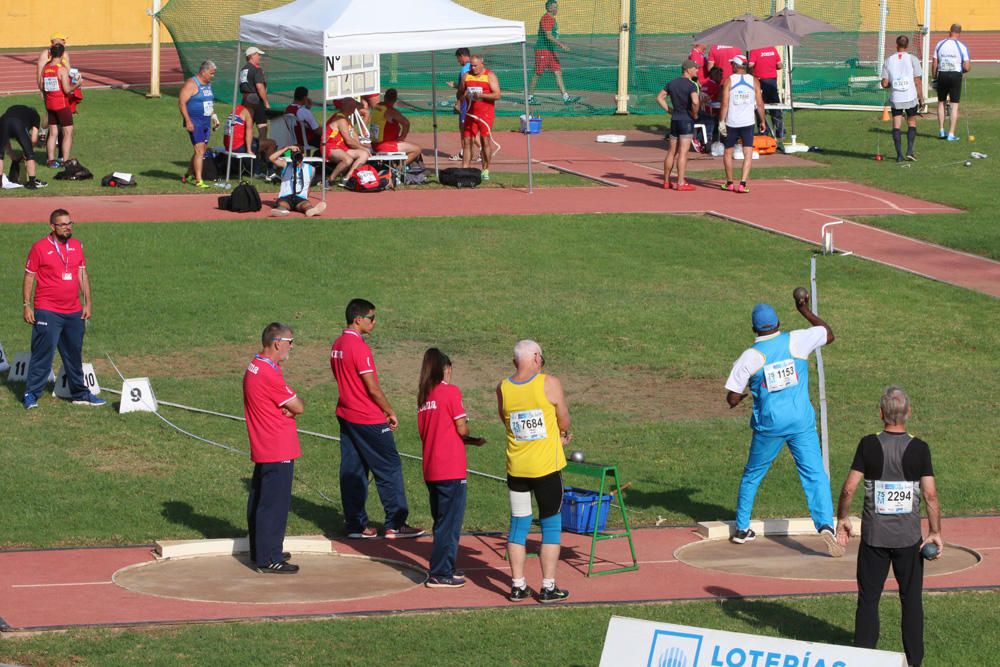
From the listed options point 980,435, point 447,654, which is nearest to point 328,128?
point 980,435

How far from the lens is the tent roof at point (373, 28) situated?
24609 mm

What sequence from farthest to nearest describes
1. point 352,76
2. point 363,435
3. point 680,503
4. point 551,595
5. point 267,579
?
1. point 352,76
2. point 680,503
3. point 363,435
4. point 267,579
5. point 551,595

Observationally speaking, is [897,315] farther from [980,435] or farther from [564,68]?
[564,68]

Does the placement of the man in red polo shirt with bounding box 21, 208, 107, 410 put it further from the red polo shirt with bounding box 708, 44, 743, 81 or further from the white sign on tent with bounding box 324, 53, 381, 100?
the red polo shirt with bounding box 708, 44, 743, 81

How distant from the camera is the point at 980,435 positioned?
53.2 ft

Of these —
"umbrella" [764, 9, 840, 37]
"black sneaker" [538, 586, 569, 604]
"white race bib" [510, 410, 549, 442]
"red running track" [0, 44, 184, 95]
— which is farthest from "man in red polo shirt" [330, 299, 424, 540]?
"red running track" [0, 44, 184, 95]

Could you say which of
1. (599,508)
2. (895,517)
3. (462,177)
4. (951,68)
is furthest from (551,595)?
(951,68)

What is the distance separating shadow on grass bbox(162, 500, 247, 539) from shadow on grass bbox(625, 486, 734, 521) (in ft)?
11.0

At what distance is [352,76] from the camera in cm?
2636

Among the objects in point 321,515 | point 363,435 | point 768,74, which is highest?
point 768,74

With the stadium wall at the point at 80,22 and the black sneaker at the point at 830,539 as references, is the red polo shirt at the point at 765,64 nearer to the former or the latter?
the stadium wall at the point at 80,22

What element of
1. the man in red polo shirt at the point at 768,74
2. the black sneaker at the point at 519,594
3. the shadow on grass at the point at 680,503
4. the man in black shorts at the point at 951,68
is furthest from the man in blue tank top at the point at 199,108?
the black sneaker at the point at 519,594

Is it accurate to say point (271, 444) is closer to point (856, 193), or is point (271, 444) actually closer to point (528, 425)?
point (528, 425)

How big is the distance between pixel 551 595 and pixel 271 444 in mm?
2299
